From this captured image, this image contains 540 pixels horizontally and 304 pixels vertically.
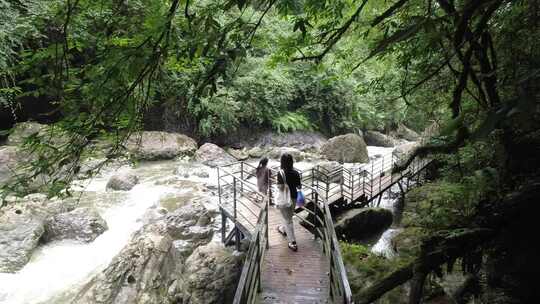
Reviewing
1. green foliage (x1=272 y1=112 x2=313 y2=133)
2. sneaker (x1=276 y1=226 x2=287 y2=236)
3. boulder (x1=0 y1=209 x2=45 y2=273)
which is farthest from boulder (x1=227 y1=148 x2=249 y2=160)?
sneaker (x1=276 y1=226 x2=287 y2=236)

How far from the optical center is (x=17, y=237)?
25.6ft

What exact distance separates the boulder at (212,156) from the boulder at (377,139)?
11857 millimetres

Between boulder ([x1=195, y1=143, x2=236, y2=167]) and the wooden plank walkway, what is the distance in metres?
9.86

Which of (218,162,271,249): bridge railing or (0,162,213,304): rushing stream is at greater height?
(218,162,271,249): bridge railing

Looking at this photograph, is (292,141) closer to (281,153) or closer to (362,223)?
(281,153)

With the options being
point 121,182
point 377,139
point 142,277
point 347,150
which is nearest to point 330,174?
point 142,277

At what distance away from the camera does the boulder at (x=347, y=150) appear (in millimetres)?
16812

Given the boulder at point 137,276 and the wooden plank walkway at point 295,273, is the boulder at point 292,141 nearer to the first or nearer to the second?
the boulder at point 137,276

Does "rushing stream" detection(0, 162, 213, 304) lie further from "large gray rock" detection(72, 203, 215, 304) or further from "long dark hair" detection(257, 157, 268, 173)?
"long dark hair" detection(257, 157, 268, 173)

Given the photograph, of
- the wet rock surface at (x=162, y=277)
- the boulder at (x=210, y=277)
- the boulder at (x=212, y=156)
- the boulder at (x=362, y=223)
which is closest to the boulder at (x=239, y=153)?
the boulder at (x=212, y=156)

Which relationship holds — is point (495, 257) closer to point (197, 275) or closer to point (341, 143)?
point (197, 275)

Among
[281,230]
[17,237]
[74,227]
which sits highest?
[281,230]

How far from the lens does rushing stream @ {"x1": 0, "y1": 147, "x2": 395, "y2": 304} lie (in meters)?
6.69

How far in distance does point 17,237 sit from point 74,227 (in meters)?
1.15
